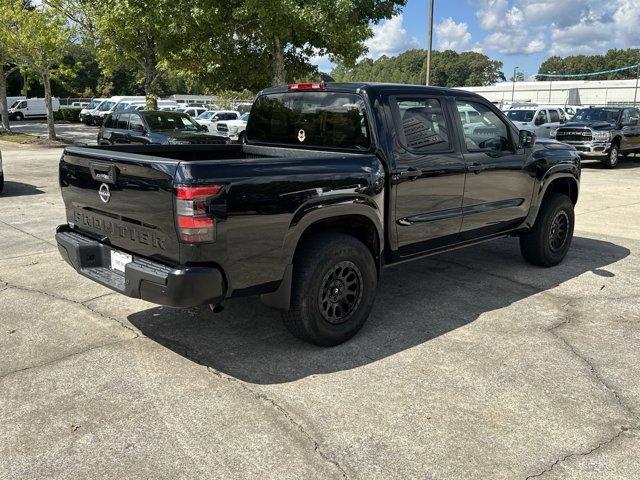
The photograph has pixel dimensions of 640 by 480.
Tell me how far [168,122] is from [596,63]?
130 m

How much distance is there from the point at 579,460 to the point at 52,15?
81.7 ft

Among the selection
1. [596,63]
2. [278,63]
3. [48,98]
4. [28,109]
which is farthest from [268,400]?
[596,63]

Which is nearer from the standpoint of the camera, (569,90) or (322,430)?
(322,430)

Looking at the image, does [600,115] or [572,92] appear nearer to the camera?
[600,115]

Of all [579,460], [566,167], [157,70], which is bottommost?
[579,460]

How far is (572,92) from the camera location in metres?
57.0

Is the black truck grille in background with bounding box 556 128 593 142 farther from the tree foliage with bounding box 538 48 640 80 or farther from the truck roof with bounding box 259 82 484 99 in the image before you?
the tree foliage with bounding box 538 48 640 80

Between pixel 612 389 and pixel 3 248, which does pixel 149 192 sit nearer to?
pixel 612 389

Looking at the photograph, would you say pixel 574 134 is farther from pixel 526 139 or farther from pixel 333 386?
pixel 333 386

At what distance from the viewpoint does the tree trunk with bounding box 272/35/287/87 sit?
58.4 feet

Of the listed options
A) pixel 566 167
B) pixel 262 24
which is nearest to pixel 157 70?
pixel 262 24

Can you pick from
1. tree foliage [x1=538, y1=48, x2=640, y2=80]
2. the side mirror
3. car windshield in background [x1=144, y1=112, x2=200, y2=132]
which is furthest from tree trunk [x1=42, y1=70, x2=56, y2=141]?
tree foliage [x1=538, y1=48, x2=640, y2=80]

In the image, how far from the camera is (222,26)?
17.3 meters

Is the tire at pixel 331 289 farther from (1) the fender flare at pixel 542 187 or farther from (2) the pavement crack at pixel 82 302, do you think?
(1) the fender flare at pixel 542 187
